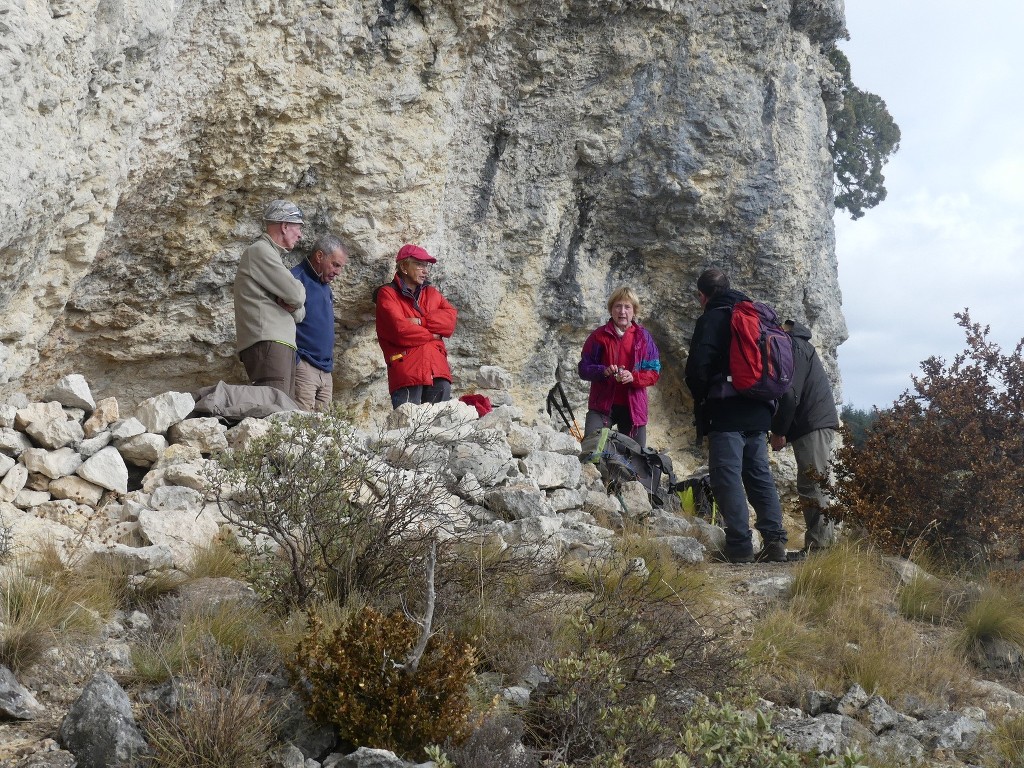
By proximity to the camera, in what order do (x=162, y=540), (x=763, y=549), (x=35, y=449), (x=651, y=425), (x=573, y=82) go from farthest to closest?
(x=651, y=425), (x=573, y=82), (x=763, y=549), (x=35, y=449), (x=162, y=540)

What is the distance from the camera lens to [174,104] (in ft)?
24.7

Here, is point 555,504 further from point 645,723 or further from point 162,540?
point 645,723

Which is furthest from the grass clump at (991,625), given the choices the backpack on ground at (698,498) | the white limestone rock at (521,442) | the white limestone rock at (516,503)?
the white limestone rock at (521,442)

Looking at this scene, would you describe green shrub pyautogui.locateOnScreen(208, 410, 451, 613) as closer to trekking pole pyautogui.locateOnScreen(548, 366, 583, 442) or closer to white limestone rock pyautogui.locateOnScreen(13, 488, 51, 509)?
white limestone rock pyautogui.locateOnScreen(13, 488, 51, 509)

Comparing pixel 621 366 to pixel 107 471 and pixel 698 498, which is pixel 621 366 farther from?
pixel 107 471

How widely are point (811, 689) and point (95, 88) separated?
5.66 metres

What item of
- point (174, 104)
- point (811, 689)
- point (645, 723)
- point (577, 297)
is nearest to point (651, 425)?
point (577, 297)

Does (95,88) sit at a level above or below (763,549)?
above

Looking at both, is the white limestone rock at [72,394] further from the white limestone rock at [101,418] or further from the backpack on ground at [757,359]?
the backpack on ground at [757,359]

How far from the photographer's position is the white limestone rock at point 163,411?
6.43 meters

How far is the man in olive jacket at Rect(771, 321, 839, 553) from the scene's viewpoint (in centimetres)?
719

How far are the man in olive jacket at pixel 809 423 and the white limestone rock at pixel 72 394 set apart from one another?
4.96 m

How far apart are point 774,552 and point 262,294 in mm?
4236

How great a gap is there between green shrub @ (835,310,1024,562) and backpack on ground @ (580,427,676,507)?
6.12 ft
